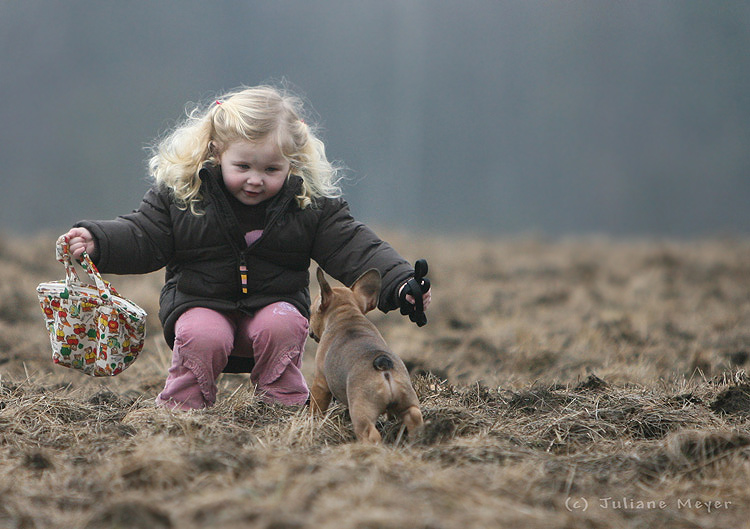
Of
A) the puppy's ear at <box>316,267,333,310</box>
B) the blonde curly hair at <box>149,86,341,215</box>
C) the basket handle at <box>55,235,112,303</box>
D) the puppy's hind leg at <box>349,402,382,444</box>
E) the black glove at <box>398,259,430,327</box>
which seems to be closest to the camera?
the puppy's hind leg at <box>349,402,382,444</box>

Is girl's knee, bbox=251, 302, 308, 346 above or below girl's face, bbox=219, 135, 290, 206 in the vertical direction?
below

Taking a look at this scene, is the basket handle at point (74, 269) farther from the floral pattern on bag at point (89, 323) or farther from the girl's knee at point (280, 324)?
the girl's knee at point (280, 324)

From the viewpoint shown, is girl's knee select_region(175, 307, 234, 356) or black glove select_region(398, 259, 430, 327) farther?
girl's knee select_region(175, 307, 234, 356)

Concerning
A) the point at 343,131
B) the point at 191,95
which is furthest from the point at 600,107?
the point at 191,95

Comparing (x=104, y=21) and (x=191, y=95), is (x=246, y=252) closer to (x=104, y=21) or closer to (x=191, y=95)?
(x=191, y=95)

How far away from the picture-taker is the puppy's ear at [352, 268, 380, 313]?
3.99 metres

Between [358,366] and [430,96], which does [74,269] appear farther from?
[430,96]

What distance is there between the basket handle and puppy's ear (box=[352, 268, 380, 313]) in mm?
1312

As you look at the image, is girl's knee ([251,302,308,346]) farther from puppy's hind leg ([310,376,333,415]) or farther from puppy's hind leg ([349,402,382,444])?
puppy's hind leg ([349,402,382,444])

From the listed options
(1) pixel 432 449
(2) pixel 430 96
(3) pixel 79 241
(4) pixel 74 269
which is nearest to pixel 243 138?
(3) pixel 79 241

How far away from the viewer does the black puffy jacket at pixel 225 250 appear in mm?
4262

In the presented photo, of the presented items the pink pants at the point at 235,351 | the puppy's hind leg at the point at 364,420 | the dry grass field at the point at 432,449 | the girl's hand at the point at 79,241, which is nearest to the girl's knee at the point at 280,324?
A: the pink pants at the point at 235,351

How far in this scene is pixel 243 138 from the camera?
4242 mm

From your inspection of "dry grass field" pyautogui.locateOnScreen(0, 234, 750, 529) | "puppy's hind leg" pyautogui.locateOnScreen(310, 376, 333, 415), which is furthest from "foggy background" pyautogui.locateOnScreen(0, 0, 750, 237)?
"puppy's hind leg" pyautogui.locateOnScreen(310, 376, 333, 415)
